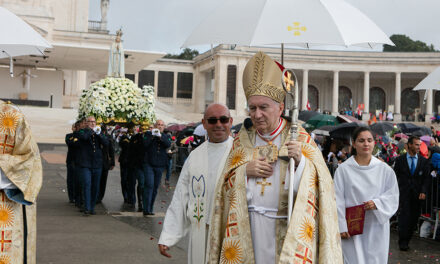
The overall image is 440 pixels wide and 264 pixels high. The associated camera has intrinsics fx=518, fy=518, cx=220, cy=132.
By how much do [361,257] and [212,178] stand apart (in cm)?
178

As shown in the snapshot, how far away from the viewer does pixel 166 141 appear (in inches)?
396

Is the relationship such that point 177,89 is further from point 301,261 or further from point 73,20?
point 301,261

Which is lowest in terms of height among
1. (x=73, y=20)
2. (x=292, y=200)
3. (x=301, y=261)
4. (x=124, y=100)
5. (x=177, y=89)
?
(x=301, y=261)

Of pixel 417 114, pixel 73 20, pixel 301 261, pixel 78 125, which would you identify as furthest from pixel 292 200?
pixel 417 114

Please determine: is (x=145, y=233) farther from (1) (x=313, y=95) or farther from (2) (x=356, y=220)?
(1) (x=313, y=95)

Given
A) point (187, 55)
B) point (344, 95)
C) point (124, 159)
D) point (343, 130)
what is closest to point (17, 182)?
point (124, 159)

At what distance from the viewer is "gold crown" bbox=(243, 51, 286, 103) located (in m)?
3.19

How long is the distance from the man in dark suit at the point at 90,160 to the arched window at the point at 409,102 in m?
62.3

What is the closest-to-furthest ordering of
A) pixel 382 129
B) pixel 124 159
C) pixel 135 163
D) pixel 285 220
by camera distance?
1. pixel 285 220
2. pixel 135 163
3. pixel 124 159
4. pixel 382 129

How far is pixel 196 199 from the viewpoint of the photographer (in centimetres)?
405

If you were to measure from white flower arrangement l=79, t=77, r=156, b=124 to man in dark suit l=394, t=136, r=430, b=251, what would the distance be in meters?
4.87

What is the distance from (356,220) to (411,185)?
3.98 metres

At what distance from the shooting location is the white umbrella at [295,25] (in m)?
4.68

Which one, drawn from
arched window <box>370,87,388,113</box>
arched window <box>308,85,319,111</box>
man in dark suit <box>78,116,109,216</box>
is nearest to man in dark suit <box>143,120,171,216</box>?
man in dark suit <box>78,116,109,216</box>
